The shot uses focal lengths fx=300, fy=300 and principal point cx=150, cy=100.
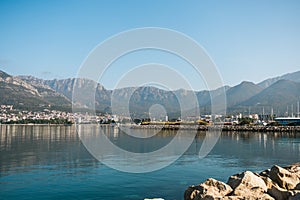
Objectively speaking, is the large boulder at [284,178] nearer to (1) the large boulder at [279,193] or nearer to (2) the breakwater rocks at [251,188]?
(2) the breakwater rocks at [251,188]

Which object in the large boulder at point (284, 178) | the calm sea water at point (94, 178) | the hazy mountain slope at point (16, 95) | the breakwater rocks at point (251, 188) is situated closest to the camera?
the breakwater rocks at point (251, 188)

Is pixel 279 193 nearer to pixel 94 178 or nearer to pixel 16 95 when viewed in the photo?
pixel 94 178

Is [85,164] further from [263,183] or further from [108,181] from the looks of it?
[263,183]

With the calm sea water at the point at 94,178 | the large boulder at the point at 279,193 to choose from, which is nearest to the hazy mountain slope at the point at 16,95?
the calm sea water at the point at 94,178

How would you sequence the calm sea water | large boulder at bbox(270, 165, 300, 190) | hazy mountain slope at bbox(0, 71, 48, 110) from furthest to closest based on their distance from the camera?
hazy mountain slope at bbox(0, 71, 48, 110) → the calm sea water → large boulder at bbox(270, 165, 300, 190)

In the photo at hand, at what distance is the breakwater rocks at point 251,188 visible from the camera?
28.3 ft

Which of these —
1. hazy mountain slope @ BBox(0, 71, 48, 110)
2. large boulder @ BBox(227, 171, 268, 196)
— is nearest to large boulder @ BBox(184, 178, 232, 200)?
large boulder @ BBox(227, 171, 268, 196)

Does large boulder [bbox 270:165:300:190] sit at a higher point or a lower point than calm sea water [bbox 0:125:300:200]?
higher

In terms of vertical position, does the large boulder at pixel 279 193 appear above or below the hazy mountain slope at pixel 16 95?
below

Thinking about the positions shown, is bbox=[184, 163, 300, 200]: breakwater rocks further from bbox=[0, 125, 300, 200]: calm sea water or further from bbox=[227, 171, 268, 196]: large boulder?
bbox=[0, 125, 300, 200]: calm sea water

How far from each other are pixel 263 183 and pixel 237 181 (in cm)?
82

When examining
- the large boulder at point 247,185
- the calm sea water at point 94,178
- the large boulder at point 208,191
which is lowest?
the calm sea water at point 94,178

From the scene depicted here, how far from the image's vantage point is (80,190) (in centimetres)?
1509

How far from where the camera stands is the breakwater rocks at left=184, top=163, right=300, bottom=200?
8641mm
